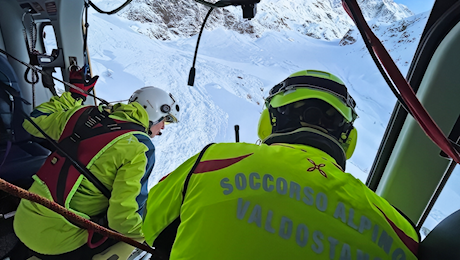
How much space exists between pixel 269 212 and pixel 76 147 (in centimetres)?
123

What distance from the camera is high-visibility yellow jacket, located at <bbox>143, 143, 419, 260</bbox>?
1.51 feet

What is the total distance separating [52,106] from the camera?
2043 mm

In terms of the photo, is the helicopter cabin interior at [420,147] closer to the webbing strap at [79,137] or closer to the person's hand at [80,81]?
the webbing strap at [79,137]

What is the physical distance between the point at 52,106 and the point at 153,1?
1197cm

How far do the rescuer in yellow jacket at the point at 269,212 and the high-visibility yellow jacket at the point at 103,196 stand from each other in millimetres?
752

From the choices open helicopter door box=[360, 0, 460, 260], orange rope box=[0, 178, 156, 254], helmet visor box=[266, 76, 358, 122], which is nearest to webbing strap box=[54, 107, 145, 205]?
orange rope box=[0, 178, 156, 254]

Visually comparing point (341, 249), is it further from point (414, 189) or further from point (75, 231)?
point (75, 231)

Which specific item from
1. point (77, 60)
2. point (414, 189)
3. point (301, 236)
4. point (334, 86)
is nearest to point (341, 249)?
point (301, 236)

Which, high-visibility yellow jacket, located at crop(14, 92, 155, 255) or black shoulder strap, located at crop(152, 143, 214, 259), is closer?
black shoulder strap, located at crop(152, 143, 214, 259)

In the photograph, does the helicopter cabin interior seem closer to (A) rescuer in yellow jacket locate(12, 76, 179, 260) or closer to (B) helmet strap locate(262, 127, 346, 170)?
(B) helmet strap locate(262, 127, 346, 170)

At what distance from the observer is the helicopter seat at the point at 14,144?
67.3 inches

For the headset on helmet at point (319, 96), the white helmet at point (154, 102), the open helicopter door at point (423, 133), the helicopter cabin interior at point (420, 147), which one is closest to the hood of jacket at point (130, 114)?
the white helmet at point (154, 102)

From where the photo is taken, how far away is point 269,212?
1.60ft

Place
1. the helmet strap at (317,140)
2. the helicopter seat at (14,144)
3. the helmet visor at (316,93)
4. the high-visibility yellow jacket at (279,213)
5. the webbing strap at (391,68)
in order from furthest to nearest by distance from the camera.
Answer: the helicopter seat at (14,144), the helmet visor at (316,93), the helmet strap at (317,140), the webbing strap at (391,68), the high-visibility yellow jacket at (279,213)
